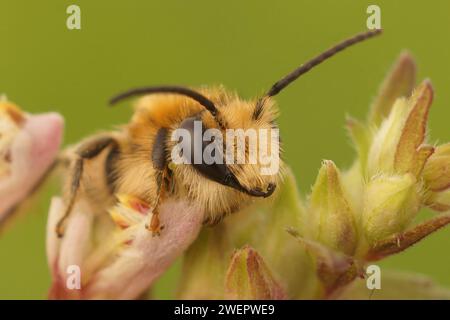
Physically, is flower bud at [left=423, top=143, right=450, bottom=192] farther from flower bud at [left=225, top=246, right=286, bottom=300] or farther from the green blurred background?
the green blurred background

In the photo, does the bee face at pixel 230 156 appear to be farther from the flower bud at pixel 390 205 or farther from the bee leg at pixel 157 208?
the flower bud at pixel 390 205

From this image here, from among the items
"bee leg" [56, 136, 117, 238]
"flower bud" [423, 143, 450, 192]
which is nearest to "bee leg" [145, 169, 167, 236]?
"bee leg" [56, 136, 117, 238]

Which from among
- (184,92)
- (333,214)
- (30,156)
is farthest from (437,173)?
(30,156)

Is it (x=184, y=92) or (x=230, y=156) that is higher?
(x=184, y=92)

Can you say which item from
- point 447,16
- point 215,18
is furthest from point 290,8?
point 447,16

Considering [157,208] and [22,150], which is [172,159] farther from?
[22,150]
